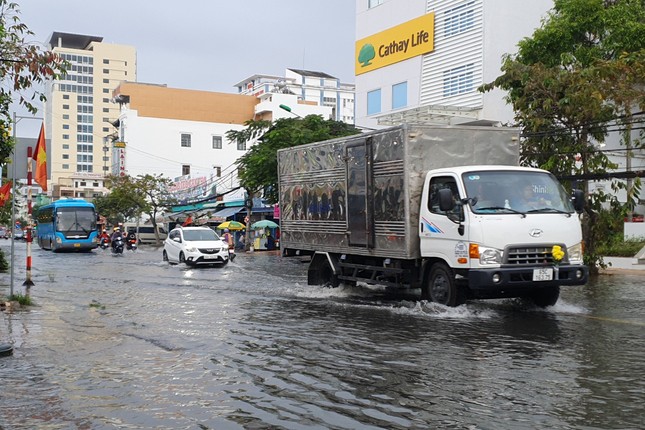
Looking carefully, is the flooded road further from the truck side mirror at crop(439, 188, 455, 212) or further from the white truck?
the truck side mirror at crop(439, 188, 455, 212)

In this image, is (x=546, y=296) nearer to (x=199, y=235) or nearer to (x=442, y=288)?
(x=442, y=288)

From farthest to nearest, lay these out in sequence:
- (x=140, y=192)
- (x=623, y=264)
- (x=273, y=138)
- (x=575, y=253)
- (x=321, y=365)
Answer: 1. (x=140, y=192)
2. (x=273, y=138)
3. (x=623, y=264)
4. (x=575, y=253)
5. (x=321, y=365)

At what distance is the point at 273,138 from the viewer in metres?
32.0

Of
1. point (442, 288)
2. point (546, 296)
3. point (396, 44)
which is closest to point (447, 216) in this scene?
point (442, 288)

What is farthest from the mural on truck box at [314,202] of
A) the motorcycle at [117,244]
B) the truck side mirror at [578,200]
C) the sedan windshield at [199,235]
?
the motorcycle at [117,244]

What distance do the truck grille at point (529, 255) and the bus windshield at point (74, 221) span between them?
3665 centimetres

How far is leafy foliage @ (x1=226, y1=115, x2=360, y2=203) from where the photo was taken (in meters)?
31.6

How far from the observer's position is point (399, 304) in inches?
539

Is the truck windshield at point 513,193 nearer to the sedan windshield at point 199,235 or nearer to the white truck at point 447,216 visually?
the white truck at point 447,216

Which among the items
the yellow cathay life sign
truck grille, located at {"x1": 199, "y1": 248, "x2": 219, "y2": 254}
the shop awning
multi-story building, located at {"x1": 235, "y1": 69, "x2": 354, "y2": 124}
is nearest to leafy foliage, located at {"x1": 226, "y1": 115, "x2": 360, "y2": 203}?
truck grille, located at {"x1": 199, "y1": 248, "x2": 219, "y2": 254}

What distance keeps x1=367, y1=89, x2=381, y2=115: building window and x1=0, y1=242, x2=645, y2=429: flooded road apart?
2761 centimetres

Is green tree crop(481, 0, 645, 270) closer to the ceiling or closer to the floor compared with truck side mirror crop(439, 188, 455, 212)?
closer to the ceiling

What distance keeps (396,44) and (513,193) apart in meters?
29.2

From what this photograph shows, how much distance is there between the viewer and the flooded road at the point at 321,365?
5.72 meters
